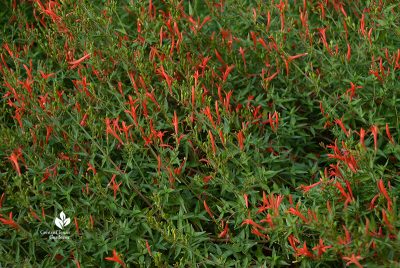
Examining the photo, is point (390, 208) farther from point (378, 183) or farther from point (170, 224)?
point (170, 224)

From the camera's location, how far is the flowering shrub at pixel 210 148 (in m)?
3.24

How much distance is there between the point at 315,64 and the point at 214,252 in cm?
139

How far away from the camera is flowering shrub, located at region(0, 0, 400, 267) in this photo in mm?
3244

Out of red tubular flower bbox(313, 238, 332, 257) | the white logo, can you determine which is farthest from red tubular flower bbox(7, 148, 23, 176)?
red tubular flower bbox(313, 238, 332, 257)

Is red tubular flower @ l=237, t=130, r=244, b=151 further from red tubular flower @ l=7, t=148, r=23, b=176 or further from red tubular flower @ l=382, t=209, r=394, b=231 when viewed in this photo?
red tubular flower @ l=7, t=148, r=23, b=176

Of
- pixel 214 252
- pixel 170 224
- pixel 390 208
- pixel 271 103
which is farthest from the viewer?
pixel 271 103

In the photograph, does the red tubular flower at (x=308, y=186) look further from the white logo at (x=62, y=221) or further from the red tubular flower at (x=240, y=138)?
the white logo at (x=62, y=221)

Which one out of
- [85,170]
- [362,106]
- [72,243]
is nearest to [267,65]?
[362,106]

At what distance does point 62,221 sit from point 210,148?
90 centimetres

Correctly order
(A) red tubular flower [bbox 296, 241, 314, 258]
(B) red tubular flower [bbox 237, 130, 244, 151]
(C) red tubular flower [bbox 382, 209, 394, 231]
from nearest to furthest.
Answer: (C) red tubular flower [bbox 382, 209, 394, 231] < (A) red tubular flower [bbox 296, 241, 314, 258] < (B) red tubular flower [bbox 237, 130, 244, 151]

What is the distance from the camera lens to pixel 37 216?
3498 mm

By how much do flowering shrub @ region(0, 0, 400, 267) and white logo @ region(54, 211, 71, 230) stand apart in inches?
0.9

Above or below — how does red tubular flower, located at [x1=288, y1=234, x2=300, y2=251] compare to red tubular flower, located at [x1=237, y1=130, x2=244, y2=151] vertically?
below

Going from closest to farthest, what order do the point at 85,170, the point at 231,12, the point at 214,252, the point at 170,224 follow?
the point at 170,224 < the point at 214,252 < the point at 85,170 < the point at 231,12
